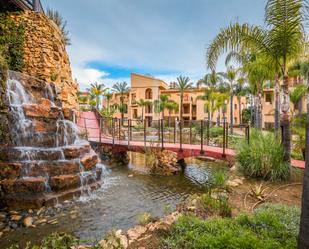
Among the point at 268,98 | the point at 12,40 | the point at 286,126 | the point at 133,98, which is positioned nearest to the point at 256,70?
the point at 286,126

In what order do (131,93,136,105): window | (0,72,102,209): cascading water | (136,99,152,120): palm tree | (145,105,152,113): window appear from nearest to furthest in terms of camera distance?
(0,72,102,209): cascading water → (136,99,152,120): palm tree → (145,105,152,113): window → (131,93,136,105): window

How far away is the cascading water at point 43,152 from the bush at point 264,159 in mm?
5390

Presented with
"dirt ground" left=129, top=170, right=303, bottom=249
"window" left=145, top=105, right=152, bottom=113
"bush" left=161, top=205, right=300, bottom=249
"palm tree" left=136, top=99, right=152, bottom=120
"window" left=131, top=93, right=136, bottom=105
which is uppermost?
"window" left=131, top=93, right=136, bottom=105

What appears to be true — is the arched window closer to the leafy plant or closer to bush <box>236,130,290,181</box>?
the leafy plant

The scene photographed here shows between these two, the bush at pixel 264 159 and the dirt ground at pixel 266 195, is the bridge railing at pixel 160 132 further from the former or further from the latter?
the dirt ground at pixel 266 195

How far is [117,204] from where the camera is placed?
6289 millimetres

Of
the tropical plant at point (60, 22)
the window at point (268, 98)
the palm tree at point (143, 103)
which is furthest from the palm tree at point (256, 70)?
the palm tree at point (143, 103)

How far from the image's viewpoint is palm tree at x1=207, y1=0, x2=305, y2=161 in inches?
222

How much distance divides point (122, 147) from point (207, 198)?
290 inches

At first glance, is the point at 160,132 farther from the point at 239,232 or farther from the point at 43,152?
the point at 239,232

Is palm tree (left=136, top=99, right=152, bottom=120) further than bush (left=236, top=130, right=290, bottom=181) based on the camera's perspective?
Yes

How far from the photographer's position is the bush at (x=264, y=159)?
6020mm

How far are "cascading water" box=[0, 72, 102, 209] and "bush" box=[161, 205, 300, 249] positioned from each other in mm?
4608

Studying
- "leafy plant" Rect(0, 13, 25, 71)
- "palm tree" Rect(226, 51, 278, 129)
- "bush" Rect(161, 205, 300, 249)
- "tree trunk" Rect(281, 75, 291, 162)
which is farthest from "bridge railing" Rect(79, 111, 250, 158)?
"leafy plant" Rect(0, 13, 25, 71)
